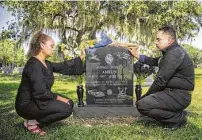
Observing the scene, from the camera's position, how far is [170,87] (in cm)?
661

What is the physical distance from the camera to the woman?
6008mm

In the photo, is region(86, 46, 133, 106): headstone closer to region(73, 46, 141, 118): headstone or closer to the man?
region(73, 46, 141, 118): headstone

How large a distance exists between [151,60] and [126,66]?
120 centimetres

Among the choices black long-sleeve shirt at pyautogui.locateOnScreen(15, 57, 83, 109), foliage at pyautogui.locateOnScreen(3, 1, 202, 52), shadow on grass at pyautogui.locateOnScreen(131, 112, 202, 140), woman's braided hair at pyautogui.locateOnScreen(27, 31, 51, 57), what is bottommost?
shadow on grass at pyautogui.locateOnScreen(131, 112, 202, 140)

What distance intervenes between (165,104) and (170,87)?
31cm

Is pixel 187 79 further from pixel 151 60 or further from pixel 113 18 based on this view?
pixel 113 18

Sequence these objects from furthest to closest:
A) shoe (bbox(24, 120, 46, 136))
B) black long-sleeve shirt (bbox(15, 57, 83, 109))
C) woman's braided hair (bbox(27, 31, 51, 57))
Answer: woman's braided hair (bbox(27, 31, 51, 57)) < shoe (bbox(24, 120, 46, 136)) < black long-sleeve shirt (bbox(15, 57, 83, 109))

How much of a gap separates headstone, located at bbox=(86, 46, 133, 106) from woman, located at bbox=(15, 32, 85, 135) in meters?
2.21

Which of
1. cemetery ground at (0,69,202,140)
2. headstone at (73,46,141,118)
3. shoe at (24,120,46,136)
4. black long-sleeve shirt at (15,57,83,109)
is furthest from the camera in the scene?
headstone at (73,46,141,118)

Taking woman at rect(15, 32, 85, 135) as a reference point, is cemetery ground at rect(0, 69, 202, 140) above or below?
below

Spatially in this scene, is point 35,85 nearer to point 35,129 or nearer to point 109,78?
point 35,129

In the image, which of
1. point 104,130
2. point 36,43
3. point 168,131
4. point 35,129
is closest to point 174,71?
point 168,131

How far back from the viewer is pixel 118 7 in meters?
27.6

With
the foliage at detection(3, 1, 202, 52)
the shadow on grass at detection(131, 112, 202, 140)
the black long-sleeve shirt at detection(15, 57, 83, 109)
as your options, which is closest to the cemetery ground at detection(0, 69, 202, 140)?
the shadow on grass at detection(131, 112, 202, 140)
